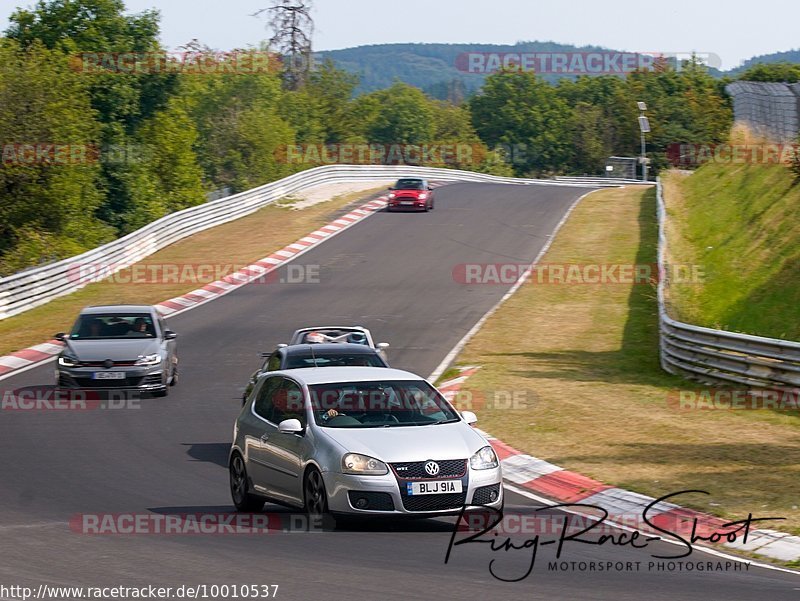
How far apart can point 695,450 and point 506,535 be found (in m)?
5.06

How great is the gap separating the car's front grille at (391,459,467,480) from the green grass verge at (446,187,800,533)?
2.56 meters

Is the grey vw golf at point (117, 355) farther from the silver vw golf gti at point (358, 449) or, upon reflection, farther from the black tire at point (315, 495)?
the black tire at point (315, 495)

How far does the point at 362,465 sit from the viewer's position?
33.3 feet

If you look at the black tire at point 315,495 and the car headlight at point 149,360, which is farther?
the car headlight at point 149,360

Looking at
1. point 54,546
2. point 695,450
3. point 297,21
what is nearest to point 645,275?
point 695,450

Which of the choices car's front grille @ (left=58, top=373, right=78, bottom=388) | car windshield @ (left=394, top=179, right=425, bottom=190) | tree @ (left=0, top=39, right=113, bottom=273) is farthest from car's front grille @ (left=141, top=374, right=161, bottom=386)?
car windshield @ (left=394, top=179, right=425, bottom=190)

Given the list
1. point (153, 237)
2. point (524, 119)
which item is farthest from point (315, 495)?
point (524, 119)

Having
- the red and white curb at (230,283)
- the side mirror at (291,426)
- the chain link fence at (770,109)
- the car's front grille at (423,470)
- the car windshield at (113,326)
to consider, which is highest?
the chain link fence at (770,109)

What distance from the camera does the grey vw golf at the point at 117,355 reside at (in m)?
20.1

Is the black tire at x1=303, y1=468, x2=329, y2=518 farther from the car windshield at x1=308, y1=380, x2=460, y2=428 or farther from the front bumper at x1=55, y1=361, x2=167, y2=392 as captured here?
the front bumper at x1=55, y1=361, x2=167, y2=392

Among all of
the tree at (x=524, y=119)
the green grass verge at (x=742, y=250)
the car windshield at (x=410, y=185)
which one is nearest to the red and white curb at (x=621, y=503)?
the green grass verge at (x=742, y=250)

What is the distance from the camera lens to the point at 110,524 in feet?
35.3

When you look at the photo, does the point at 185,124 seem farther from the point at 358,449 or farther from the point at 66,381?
the point at 358,449

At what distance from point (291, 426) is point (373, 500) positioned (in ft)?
3.72
